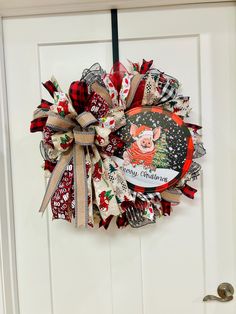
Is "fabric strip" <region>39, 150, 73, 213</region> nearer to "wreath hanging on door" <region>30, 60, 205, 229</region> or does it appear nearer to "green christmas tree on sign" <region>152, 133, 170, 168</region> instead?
"wreath hanging on door" <region>30, 60, 205, 229</region>

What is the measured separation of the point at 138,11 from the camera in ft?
3.74

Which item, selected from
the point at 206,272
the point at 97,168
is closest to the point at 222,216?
the point at 206,272

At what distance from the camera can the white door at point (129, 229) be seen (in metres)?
1.15

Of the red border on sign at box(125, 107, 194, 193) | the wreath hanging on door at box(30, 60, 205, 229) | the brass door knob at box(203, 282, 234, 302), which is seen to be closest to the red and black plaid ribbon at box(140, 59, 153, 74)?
the wreath hanging on door at box(30, 60, 205, 229)

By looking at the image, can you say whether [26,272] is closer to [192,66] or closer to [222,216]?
[222,216]

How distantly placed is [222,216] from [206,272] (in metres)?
0.21

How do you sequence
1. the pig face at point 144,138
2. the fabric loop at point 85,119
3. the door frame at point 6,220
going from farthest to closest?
the door frame at point 6,220 → the pig face at point 144,138 → the fabric loop at point 85,119

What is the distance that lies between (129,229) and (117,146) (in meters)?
0.34

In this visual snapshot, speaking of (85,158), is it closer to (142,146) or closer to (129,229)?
(142,146)

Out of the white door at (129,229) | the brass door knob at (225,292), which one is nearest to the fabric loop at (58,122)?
the white door at (129,229)

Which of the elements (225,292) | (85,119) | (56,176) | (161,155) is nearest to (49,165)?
(56,176)

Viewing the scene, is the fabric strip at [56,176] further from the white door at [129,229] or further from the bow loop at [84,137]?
the white door at [129,229]

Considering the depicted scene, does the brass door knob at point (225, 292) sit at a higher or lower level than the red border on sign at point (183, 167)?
lower

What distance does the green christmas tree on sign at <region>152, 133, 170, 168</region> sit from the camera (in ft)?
3.41
